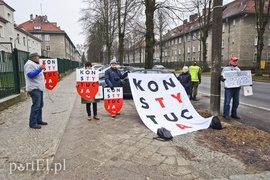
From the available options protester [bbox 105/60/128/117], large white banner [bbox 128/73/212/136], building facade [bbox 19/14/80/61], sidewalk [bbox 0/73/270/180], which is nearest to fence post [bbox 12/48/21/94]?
sidewalk [bbox 0/73/270/180]

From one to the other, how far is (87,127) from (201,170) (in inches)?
126

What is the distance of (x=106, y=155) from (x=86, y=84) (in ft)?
9.26

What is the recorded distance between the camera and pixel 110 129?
5410 millimetres

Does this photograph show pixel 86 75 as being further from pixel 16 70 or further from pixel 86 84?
pixel 16 70

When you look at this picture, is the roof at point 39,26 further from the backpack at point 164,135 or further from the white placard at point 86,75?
the backpack at point 164,135

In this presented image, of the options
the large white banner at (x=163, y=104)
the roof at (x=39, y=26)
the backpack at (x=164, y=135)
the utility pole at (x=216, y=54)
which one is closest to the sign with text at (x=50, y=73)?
the large white banner at (x=163, y=104)

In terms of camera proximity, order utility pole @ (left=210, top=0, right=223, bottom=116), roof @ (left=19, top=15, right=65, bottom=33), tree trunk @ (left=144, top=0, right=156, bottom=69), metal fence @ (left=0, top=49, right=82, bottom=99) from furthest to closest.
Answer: roof @ (left=19, top=15, right=65, bottom=33) < tree trunk @ (left=144, top=0, right=156, bottom=69) < metal fence @ (left=0, top=49, right=82, bottom=99) < utility pole @ (left=210, top=0, right=223, bottom=116)

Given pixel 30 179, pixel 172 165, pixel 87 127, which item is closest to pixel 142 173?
pixel 172 165

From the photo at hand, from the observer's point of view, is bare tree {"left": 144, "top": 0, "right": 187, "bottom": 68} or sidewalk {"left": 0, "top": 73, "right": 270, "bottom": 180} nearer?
sidewalk {"left": 0, "top": 73, "right": 270, "bottom": 180}

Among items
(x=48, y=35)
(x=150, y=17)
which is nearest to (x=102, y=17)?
(x=150, y=17)

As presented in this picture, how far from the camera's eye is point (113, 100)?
21.6 ft

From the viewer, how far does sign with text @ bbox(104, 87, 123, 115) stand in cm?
650

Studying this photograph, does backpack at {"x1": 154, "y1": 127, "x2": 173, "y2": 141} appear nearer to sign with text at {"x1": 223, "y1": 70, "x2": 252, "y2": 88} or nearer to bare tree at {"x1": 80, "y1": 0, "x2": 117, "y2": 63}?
sign with text at {"x1": 223, "y1": 70, "x2": 252, "y2": 88}

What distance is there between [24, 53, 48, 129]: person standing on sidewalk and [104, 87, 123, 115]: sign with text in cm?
185
